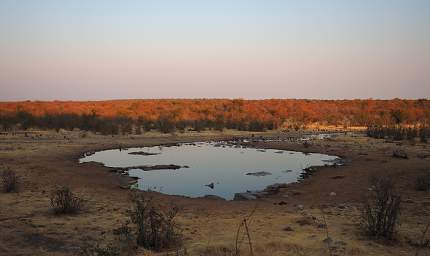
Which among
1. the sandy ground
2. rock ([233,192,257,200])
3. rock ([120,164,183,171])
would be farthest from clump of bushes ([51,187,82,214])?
rock ([120,164,183,171])

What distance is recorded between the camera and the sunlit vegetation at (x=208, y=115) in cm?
3866

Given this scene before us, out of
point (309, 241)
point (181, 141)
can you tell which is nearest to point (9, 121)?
point (181, 141)

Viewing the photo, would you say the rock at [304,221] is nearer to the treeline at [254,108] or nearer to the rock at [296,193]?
the rock at [296,193]

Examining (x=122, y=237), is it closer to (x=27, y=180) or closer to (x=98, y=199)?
(x=98, y=199)

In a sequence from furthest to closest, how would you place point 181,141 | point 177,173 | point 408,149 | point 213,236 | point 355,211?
point 181,141, point 408,149, point 177,173, point 355,211, point 213,236

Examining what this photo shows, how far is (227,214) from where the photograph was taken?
9.72m

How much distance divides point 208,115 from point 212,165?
4398cm

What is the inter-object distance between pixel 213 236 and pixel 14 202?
547cm

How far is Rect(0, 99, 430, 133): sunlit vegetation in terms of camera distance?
Result: 127 ft

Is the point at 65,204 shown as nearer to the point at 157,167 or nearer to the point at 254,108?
the point at 157,167

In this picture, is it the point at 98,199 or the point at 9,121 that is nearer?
the point at 98,199

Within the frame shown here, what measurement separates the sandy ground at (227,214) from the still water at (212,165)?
1.37m

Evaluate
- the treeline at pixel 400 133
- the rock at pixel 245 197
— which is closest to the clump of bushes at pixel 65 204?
the rock at pixel 245 197

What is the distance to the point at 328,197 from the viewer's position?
11680mm
